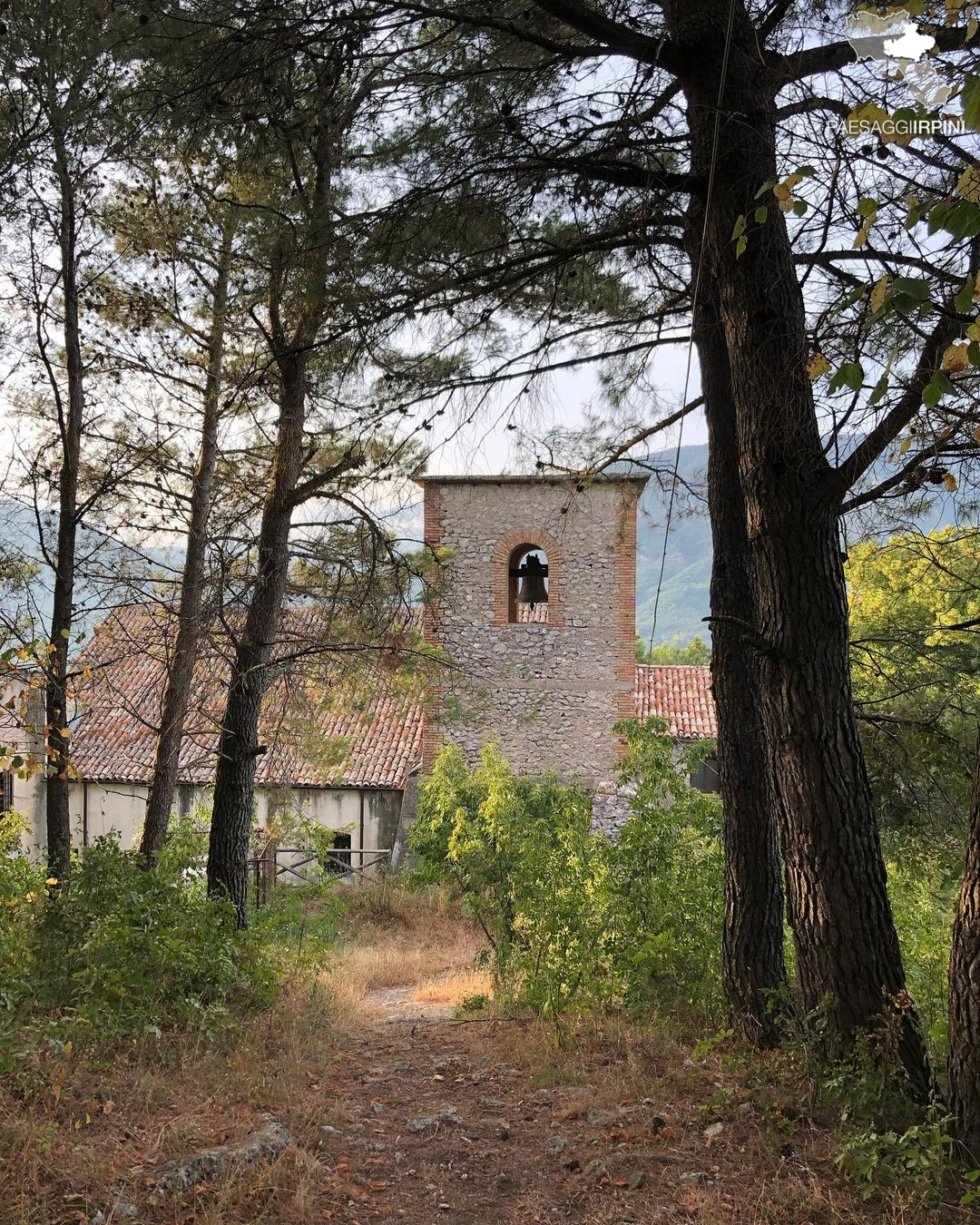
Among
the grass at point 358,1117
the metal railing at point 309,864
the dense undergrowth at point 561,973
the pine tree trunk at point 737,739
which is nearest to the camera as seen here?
the grass at point 358,1117

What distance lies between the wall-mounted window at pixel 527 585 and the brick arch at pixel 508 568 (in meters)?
0.10

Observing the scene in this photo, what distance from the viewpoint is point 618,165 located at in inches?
156

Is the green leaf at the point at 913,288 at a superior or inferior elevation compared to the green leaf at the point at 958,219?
inferior

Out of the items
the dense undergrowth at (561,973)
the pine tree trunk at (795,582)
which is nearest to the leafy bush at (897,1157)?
the dense undergrowth at (561,973)

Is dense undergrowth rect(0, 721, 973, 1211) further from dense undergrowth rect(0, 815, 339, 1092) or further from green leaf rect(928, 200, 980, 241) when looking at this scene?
green leaf rect(928, 200, 980, 241)

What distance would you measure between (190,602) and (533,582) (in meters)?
7.77

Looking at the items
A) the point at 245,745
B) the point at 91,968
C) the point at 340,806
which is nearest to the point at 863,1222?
the point at 91,968

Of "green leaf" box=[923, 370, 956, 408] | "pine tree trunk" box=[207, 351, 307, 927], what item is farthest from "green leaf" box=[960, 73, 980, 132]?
"pine tree trunk" box=[207, 351, 307, 927]

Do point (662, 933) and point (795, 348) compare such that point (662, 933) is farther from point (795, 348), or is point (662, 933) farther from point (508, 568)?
point (508, 568)

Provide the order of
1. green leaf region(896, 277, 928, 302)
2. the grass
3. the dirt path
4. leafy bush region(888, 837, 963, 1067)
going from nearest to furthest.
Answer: green leaf region(896, 277, 928, 302), the grass, the dirt path, leafy bush region(888, 837, 963, 1067)

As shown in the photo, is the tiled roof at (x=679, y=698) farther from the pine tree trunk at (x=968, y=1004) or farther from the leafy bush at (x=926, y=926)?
the pine tree trunk at (x=968, y=1004)

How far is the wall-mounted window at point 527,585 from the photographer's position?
1515cm

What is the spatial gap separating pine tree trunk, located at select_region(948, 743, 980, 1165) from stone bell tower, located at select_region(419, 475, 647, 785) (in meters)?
12.3

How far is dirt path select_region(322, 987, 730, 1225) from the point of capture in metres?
3.36
